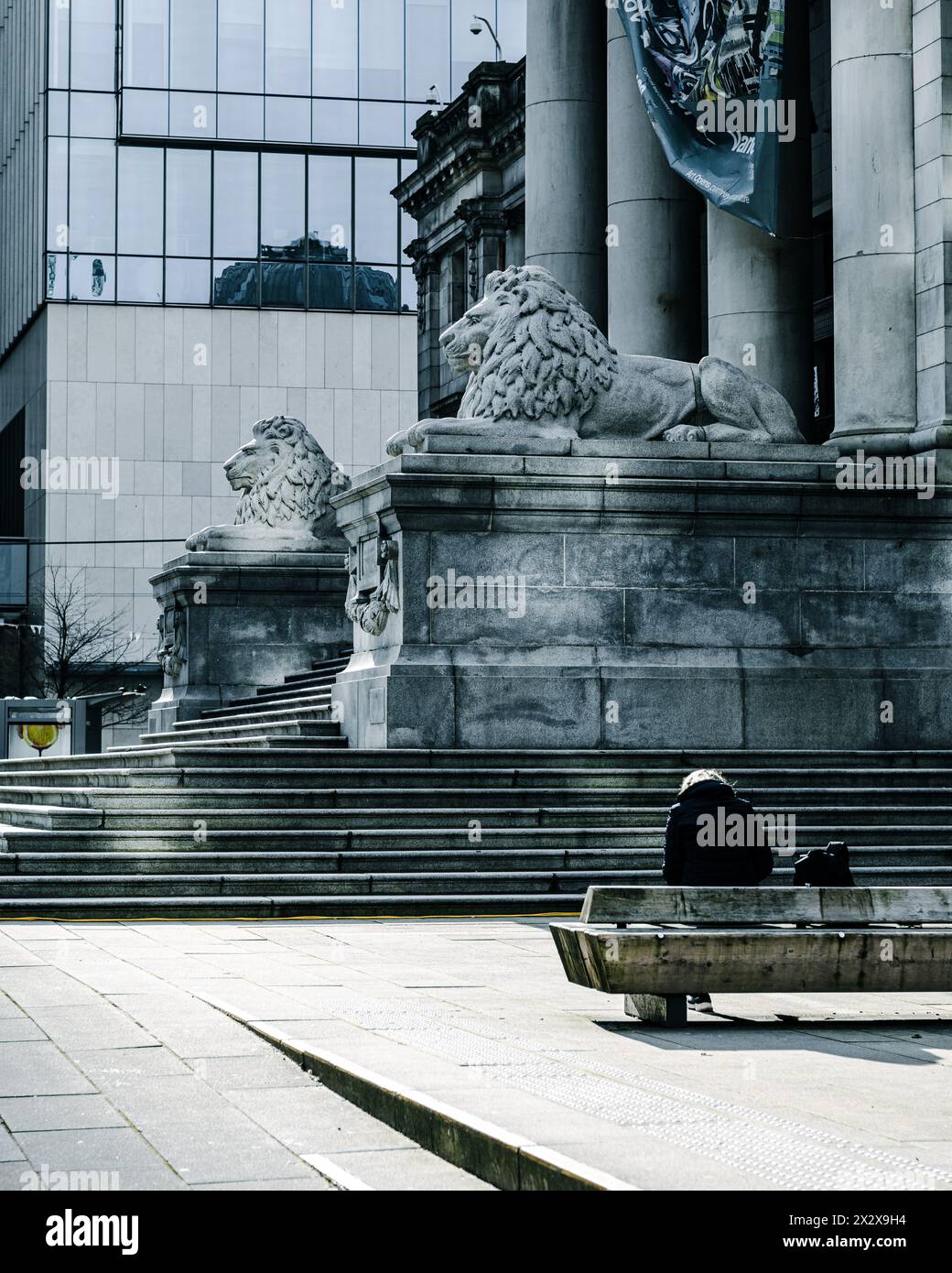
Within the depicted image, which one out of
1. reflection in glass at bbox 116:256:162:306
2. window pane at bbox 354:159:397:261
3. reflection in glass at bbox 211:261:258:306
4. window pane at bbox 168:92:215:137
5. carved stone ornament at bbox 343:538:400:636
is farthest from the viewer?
window pane at bbox 354:159:397:261

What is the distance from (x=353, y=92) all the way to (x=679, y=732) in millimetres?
54287

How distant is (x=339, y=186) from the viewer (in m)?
69.8

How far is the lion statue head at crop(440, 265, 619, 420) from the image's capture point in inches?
815

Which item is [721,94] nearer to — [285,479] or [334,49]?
[285,479]

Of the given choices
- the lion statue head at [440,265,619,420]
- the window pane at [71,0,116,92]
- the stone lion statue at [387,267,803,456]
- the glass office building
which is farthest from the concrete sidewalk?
the window pane at [71,0,116,92]

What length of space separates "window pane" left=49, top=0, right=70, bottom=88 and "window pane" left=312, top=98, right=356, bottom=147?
8.48 meters

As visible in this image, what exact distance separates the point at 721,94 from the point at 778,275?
2717mm

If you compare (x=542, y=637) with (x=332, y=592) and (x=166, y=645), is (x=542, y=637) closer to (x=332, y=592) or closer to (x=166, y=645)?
(x=332, y=592)

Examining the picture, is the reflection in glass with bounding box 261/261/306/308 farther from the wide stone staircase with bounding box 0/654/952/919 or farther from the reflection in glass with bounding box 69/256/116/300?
the wide stone staircase with bounding box 0/654/952/919

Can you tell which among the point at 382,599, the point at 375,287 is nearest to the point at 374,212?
the point at 375,287

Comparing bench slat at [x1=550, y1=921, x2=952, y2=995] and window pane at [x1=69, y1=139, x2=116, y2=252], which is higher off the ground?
window pane at [x1=69, y1=139, x2=116, y2=252]

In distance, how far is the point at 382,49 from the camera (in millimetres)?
70500

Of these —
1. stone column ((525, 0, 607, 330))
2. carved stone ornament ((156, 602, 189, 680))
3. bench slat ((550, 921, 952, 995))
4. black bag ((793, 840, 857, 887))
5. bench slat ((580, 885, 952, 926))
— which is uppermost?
stone column ((525, 0, 607, 330))
